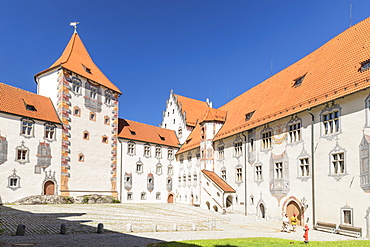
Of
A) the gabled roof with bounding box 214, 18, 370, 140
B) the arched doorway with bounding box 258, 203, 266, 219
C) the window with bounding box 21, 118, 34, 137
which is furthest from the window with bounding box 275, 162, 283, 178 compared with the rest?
the window with bounding box 21, 118, 34, 137

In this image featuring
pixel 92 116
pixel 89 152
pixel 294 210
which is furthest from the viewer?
pixel 92 116

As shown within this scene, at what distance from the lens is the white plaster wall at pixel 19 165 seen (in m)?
30.6

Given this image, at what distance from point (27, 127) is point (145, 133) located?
55.8ft

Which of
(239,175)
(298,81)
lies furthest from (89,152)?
(298,81)

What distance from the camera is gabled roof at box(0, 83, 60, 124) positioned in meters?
31.8

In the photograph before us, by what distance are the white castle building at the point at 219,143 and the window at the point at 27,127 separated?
0.36ft

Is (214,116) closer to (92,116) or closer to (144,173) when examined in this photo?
(144,173)

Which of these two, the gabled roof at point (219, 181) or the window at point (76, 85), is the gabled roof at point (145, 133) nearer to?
the window at point (76, 85)

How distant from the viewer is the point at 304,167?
2352cm

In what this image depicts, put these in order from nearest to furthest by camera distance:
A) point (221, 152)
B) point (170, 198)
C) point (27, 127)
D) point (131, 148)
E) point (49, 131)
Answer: point (27, 127), point (49, 131), point (221, 152), point (131, 148), point (170, 198)

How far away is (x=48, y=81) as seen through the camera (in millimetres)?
38031

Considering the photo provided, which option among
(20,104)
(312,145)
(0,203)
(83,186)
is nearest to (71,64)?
(20,104)

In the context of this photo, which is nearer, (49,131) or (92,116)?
(49,131)

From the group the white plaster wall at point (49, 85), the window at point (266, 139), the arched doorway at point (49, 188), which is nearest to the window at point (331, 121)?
the window at point (266, 139)
